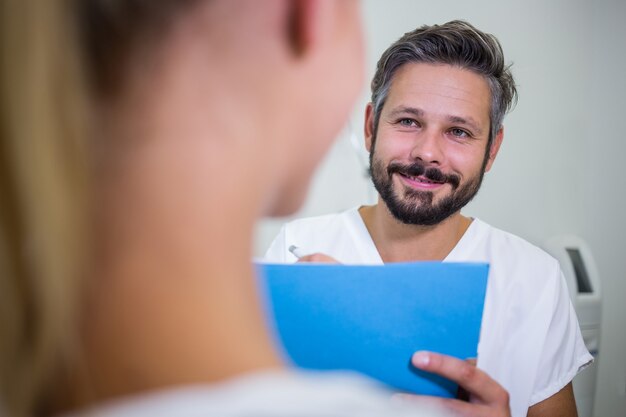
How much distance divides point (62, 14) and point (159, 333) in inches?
5.5

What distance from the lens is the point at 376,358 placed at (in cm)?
67

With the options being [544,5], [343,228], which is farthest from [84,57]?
[544,5]

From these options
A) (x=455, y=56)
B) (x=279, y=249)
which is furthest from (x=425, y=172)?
(x=279, y=249)

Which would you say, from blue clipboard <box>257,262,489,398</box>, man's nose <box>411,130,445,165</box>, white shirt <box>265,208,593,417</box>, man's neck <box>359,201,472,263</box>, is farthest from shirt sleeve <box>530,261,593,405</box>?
blue clipboard <box>257,262,489,398</box>

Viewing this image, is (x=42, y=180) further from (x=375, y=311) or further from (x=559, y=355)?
(x=559, y=355)

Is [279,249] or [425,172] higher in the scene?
[425,172]

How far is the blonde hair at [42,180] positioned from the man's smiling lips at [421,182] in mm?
901

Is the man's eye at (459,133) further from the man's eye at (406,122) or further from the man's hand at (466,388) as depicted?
the man's hand at (466,388)

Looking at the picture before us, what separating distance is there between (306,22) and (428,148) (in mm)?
834

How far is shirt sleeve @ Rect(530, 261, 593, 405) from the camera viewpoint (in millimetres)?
1021

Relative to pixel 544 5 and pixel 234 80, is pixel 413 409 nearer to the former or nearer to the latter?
pixel 234 80

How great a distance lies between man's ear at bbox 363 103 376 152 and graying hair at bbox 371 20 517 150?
0.07 ft

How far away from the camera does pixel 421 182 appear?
43.8 inches

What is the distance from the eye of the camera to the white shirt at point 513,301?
3.38ft
